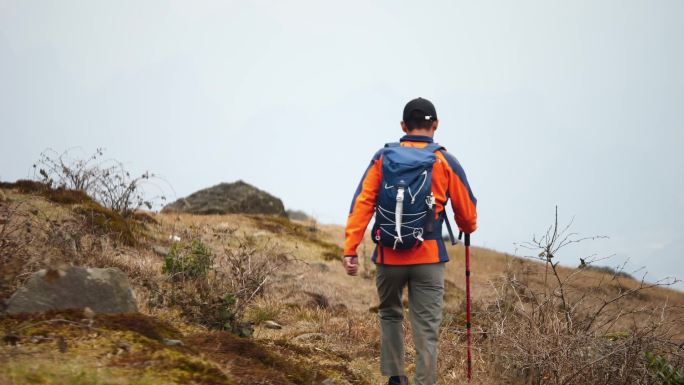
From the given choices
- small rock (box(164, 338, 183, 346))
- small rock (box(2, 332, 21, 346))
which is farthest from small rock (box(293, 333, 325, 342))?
→ small rock (box(2, 332, 21, 346))

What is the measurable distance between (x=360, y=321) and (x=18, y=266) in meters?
4.85

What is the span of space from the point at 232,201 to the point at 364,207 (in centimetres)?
1783

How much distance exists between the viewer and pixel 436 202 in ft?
16.1

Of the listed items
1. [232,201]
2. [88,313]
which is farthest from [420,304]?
[232,201]

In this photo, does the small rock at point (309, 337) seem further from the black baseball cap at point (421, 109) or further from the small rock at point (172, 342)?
the black baseball cap at point (421, 109)

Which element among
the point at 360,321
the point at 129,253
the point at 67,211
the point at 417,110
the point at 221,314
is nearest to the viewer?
the point at 417,110

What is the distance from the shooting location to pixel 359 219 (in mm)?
5043

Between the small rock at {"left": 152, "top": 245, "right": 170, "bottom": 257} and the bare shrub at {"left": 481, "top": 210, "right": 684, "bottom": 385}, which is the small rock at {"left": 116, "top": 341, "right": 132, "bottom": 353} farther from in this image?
the small rock at {"left": 152, "top": 245, "right": 170, "bottom": 257}

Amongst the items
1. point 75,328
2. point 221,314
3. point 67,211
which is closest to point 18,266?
point 75,328

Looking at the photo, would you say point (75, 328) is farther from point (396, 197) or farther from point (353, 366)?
point (353, 366)


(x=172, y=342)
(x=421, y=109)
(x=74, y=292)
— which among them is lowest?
(x=172, y=342)

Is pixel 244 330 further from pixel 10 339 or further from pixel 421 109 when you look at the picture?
pixel 421 109

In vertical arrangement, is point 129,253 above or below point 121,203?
below

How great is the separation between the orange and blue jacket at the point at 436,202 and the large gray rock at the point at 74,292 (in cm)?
188
